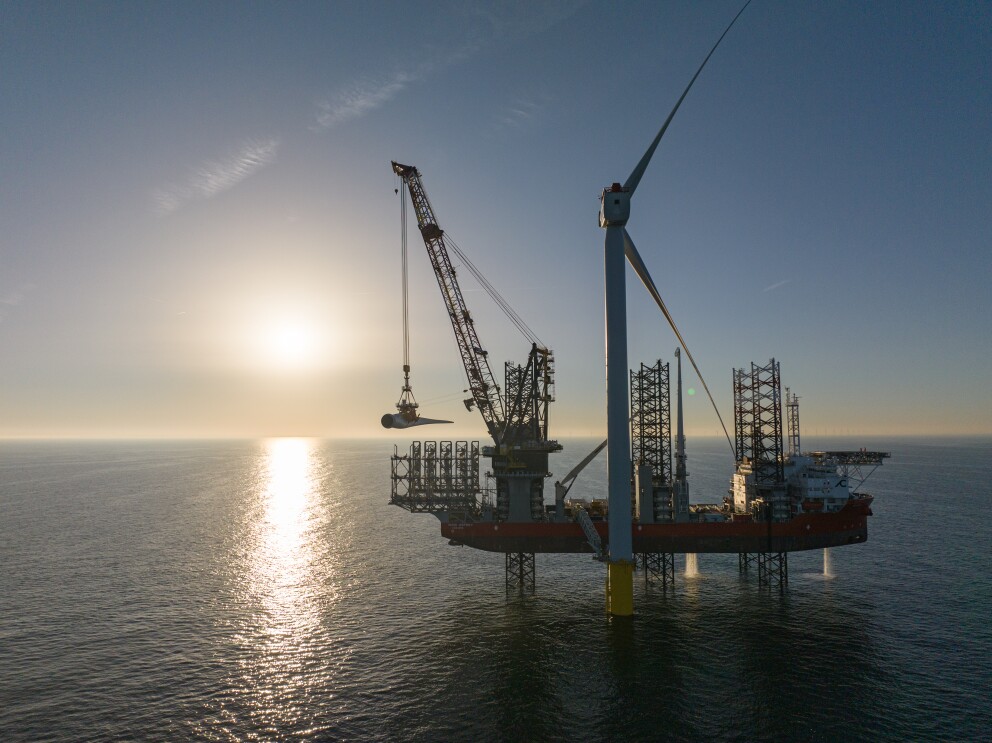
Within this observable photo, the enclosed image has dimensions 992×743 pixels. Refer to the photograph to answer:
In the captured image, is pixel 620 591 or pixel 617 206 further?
pixel 620 591

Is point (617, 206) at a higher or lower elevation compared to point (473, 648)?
higher

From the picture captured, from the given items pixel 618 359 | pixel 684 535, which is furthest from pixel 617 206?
pixel 684 535

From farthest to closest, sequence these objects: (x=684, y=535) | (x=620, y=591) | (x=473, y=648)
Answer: (x=684, y=535) < (x=620, y=591) < (x=473, y=648)

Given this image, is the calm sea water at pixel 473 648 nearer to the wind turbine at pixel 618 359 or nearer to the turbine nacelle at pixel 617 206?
the wind turbine at pixel 618 359

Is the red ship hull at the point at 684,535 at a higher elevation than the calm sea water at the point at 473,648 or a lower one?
higher

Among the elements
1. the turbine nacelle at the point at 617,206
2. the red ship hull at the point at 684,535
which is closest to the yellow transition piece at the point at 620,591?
the red ship hull at the point at 684,535

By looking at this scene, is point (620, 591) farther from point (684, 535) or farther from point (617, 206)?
point (617, 206)
